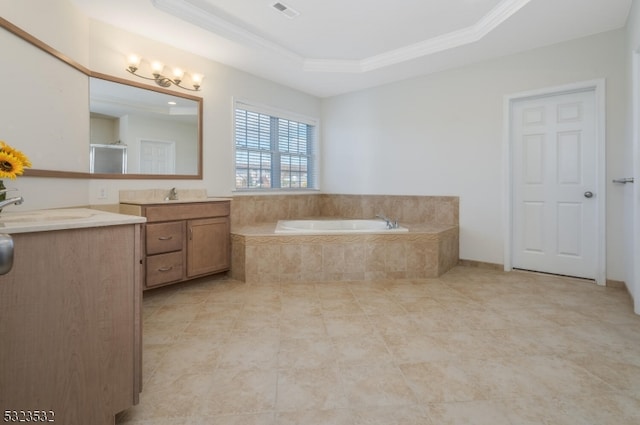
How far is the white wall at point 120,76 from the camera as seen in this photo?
7.18 ft

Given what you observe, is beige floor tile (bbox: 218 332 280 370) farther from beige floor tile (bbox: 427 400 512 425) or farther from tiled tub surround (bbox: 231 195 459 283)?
tiled tub surround (bbox: 231 195 459 283)

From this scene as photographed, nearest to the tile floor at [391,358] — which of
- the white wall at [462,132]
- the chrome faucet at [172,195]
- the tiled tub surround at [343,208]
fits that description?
the chrome faucet at [172,195]

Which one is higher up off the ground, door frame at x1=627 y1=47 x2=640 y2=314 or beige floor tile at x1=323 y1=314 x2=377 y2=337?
door frame at x1=627 y1=47 x2=640 y2=314

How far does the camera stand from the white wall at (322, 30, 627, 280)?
3.10 meters

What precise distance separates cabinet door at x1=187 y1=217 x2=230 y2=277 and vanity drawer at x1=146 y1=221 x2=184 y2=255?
99 millimetres

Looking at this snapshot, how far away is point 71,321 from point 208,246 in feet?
6.91

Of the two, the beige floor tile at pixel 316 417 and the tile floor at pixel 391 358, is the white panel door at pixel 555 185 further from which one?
the beige floor tile at pixel 316 417

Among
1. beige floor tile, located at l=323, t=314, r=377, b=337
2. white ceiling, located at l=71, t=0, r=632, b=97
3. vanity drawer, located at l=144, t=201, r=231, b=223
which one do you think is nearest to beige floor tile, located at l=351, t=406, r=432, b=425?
beige floor tile, located at l=323, t=314, r=377, b=337

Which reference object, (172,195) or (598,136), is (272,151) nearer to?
(172,195)

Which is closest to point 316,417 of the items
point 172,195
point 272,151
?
point 172,195

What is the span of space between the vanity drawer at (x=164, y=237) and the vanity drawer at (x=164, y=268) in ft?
0.18

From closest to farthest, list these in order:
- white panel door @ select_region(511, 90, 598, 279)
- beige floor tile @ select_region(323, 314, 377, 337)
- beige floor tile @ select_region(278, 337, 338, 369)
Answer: beige floor tile @ select_region(278, 337, 338, 369), beige floor tile @ select_region(323, 314, 377, 337), white panel door @ select_region(511, 90, 598, 279)

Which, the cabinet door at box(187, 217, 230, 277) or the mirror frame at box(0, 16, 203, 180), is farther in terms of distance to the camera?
the cabinet door at box(187, 217, 230, 277)

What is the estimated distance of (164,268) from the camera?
115 inches
